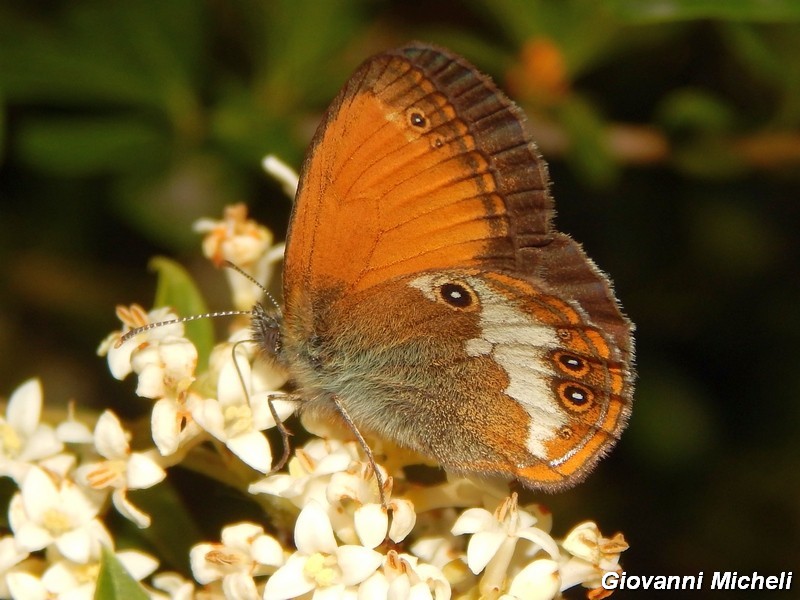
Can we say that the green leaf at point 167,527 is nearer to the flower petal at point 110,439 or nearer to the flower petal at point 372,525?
the flower petal at point 110,439

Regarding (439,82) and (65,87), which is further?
(65,87)

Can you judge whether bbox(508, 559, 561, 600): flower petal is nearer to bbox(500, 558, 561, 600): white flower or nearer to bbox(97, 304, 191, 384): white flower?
bbox(500, 558, 561, 600): white flower

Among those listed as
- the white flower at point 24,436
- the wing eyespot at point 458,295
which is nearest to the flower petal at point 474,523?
the wing eyespot at point 458,295

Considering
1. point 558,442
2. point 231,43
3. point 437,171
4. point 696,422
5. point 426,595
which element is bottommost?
point 426,595

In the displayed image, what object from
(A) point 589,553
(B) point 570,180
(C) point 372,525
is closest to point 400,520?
(C) point 372,525

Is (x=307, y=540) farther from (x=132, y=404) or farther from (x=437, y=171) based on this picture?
Result: (x=132, y=404)

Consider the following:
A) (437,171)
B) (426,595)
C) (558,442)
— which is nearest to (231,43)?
(437,171)
